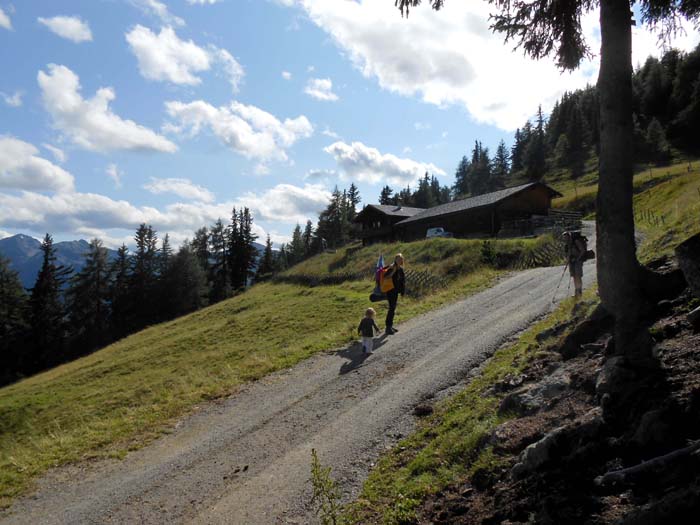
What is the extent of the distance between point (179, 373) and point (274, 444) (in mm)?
11473

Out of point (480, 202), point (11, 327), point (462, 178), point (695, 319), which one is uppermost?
point (462, 178)

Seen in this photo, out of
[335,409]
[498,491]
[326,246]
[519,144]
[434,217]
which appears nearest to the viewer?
[498,491]

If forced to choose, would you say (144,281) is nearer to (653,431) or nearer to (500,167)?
(653,431)

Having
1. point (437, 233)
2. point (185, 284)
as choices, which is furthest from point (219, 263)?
point (437, 233)

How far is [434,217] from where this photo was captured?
46.9 m

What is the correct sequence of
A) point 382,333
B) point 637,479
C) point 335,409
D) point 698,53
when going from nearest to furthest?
point 637,479 < point 335,409 < point 382,333 < point 698,53

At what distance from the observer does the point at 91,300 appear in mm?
62812

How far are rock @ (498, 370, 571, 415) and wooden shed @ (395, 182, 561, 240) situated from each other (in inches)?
1432

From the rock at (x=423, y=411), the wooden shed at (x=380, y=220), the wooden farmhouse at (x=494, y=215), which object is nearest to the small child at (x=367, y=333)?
the rock at (x=423, y=411)

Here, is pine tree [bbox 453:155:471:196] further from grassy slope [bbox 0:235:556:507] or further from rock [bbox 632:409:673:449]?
rock [bbox 632:409:673:449]

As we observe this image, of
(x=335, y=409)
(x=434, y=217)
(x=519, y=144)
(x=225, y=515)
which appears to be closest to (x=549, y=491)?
(x=225, y=515)

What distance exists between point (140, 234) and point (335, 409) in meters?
73.7

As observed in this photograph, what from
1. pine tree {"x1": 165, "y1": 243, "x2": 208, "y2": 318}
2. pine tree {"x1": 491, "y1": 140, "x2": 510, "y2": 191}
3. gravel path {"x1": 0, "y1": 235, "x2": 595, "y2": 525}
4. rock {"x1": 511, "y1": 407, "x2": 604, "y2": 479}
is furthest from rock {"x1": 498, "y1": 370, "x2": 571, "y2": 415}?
pine tree {"x1": 491, "y1": 140, "x2": 510, "y2": 191}

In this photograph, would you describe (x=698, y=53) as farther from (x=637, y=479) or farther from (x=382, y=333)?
(x=637, y=479)
